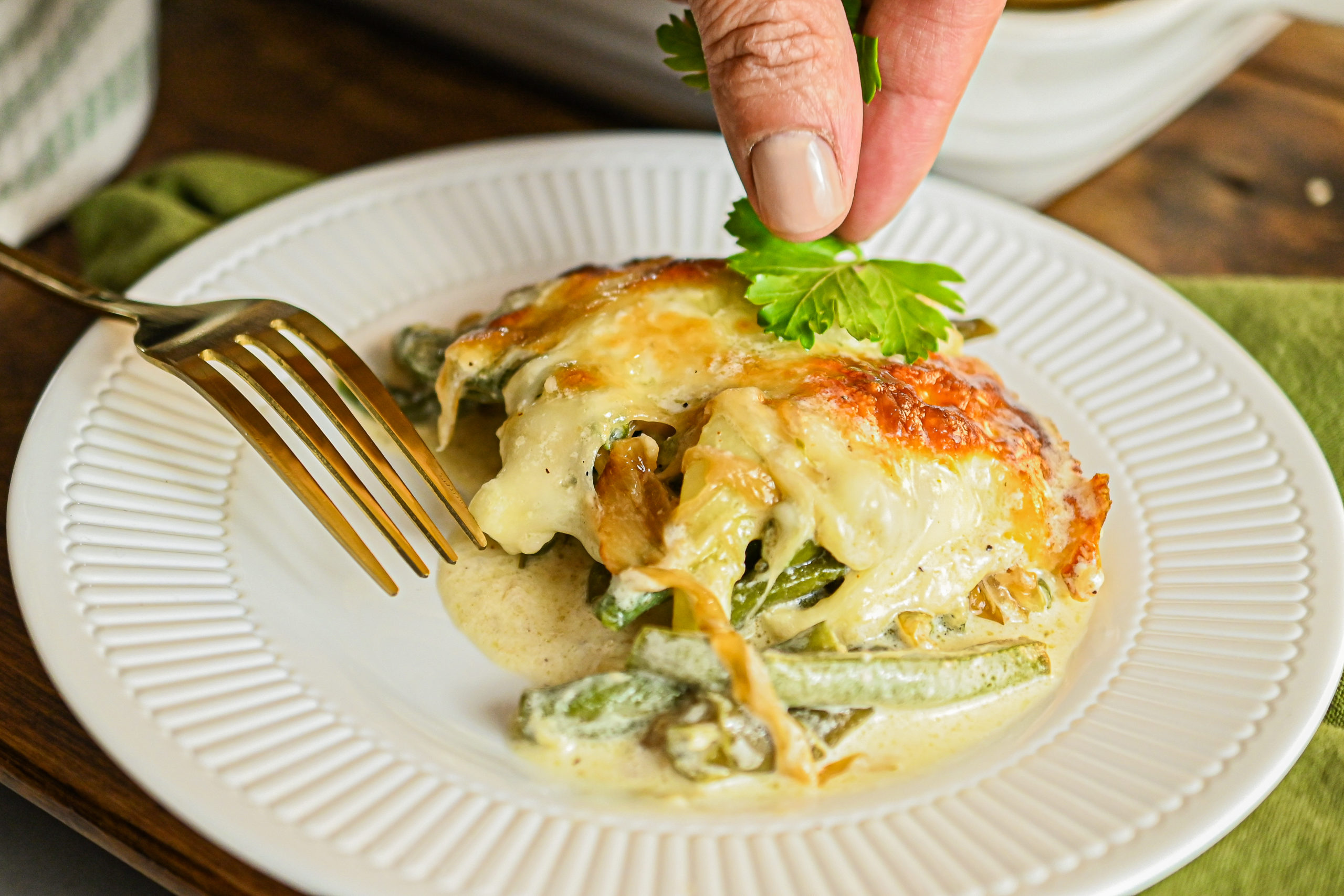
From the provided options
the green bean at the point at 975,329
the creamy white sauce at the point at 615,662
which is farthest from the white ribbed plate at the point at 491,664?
the green bean at the point at 975,329

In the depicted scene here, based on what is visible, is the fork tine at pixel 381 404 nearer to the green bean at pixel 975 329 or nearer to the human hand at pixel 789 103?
the human hand at pixel 789 103

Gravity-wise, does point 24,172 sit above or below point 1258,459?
above

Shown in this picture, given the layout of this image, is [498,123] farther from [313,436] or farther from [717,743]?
[717,743]

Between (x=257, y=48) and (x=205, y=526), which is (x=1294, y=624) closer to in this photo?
(x=205, y=526)

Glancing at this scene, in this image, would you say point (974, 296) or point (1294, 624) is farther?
point (974, 296)

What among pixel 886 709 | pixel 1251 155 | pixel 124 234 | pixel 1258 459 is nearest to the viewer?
pixel 886 709

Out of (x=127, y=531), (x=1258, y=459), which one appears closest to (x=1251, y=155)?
(x=1258, y=459)

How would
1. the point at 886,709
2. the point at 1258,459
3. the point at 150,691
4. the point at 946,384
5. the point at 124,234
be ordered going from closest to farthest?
the point at 150,691 → the point at 886,709 → the point at 946,384 → the point at 1258,459 → the point at 124,234
